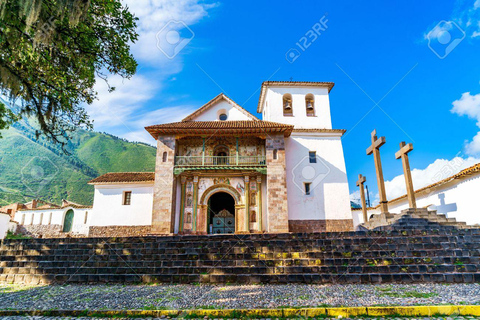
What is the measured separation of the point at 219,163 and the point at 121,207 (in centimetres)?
625

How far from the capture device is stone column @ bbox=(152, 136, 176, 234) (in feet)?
45.1

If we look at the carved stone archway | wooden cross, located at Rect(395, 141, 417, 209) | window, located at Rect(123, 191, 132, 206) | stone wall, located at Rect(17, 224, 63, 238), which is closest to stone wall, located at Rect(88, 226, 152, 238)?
window, located at Rect(123, 191, 132, 206)

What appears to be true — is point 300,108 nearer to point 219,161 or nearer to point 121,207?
point 219,161

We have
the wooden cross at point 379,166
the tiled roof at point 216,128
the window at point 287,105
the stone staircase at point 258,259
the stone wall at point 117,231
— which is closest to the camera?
the stone staircase at point 258,259

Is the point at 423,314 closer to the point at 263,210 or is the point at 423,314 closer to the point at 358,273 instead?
the point at 358,273

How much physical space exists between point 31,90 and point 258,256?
6686mm

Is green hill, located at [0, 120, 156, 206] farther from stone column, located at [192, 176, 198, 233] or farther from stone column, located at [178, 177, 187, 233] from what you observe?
stone column, located at [192, 176, 198, 233]

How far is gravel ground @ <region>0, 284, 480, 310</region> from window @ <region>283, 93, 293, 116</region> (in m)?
13.1

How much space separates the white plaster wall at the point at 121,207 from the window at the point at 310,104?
423 inches

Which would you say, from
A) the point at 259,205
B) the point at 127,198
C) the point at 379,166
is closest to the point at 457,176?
the point at 379,166

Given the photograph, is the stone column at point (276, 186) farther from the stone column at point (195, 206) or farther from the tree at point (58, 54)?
the tree at point (58, 54)

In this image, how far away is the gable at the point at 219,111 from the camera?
1712cm

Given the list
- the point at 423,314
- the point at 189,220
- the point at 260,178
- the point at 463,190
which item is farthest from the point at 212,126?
the point at 423,314

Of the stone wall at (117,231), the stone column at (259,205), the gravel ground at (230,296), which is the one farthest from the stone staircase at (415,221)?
the stone wall at (117,231)
